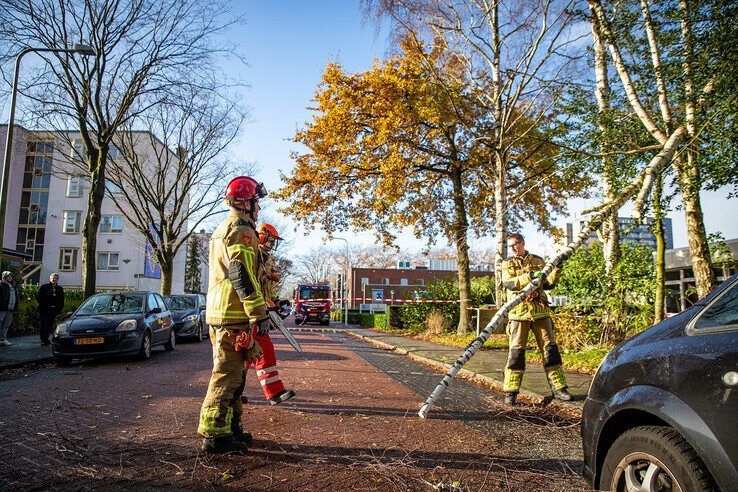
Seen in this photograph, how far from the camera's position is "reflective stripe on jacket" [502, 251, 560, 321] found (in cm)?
579

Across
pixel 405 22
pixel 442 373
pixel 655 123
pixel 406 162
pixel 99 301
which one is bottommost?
pixel 442 373

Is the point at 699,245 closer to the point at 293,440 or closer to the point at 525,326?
the point at 525,326

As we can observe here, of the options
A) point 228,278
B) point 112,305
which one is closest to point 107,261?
point 112,305

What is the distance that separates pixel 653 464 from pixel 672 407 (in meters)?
0.29

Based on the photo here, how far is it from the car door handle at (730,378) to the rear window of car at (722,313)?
0.90ft

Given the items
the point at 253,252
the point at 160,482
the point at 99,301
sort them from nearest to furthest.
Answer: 1. the point at 160,482
2. the point at 253,252
3. the point at 99,301

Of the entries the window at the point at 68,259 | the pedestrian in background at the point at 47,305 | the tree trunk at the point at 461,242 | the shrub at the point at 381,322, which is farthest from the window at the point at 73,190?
the tree trunk at the point at 461,242

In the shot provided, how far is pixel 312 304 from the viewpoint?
3272cm

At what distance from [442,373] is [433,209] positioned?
9651mm

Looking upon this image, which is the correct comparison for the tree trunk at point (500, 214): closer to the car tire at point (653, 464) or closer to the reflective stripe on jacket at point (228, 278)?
the reflective stripe on jacket at point (228, 278)

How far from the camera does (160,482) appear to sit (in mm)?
3100

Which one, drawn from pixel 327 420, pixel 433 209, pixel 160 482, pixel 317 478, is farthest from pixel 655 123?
pixel 433 209

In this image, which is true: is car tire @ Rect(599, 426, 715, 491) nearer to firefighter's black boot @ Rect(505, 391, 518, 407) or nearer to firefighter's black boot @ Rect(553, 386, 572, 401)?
firefighter's black boot @ Rect(505, 391, 518, 407)

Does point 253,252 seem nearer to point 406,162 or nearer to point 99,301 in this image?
point 99,301
